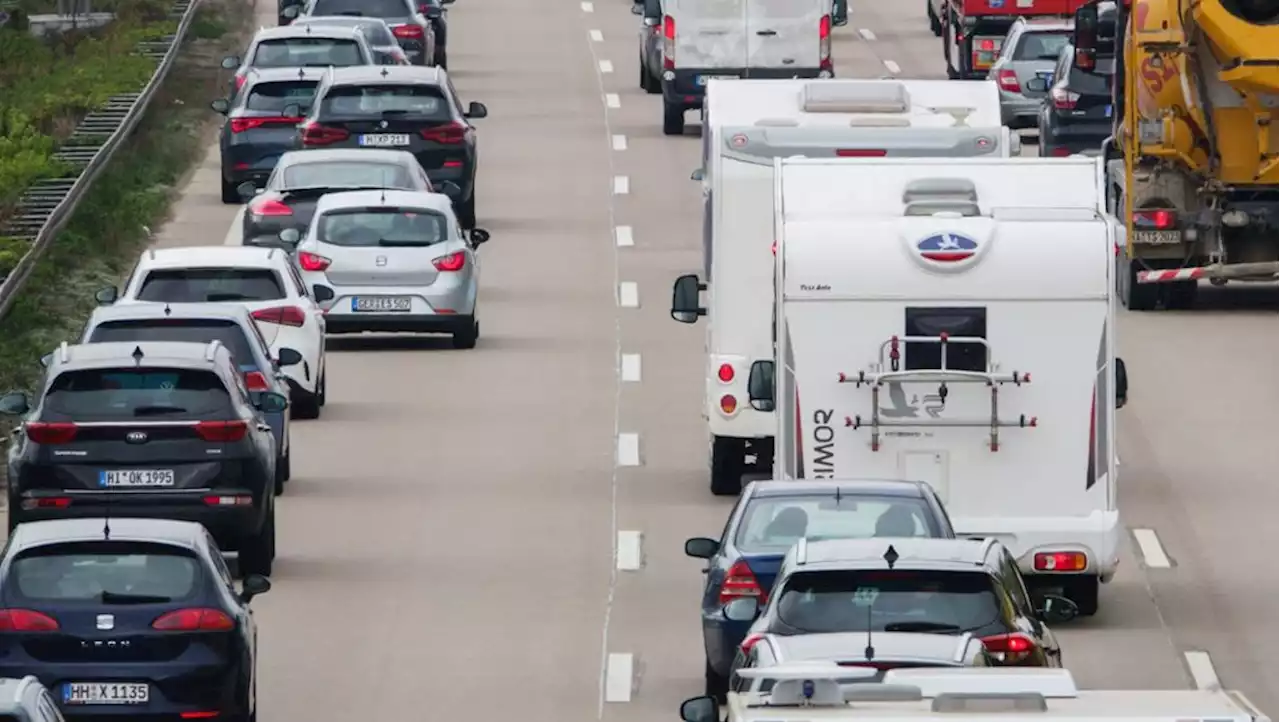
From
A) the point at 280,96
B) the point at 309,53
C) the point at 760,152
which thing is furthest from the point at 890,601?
the point at 309,53

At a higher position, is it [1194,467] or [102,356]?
[102,356]

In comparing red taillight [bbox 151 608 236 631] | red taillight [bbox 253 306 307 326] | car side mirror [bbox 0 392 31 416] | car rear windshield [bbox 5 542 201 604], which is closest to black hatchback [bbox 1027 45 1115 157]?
red taillight [bbox 253 306 307 326]

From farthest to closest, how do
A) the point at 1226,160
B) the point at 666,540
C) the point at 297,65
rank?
the point at 297,65 → the point at 1226,160 → the point at 666,540

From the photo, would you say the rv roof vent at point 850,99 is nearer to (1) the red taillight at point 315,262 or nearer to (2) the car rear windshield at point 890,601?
(1) the red taillight at point 315,262

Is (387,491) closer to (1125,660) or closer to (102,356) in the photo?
(102,356)

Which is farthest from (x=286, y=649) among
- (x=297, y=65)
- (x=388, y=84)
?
Answer: (x=297, y=65)

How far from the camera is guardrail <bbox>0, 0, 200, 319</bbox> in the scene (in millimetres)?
34781

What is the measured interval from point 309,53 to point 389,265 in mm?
14300

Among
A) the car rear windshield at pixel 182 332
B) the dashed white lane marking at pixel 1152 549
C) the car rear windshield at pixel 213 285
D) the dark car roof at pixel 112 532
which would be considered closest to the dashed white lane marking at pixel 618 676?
the dark car roof at pixel 112 532

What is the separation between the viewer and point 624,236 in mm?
43062

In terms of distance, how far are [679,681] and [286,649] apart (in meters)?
2.46

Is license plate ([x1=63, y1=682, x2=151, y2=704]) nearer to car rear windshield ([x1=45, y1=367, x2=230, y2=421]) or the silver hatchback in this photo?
car rear windshield ([x1=45, y1=367, x2=230, y2=421])

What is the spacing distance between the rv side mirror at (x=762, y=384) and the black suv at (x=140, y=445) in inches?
117

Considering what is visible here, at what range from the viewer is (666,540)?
84.4 feet
